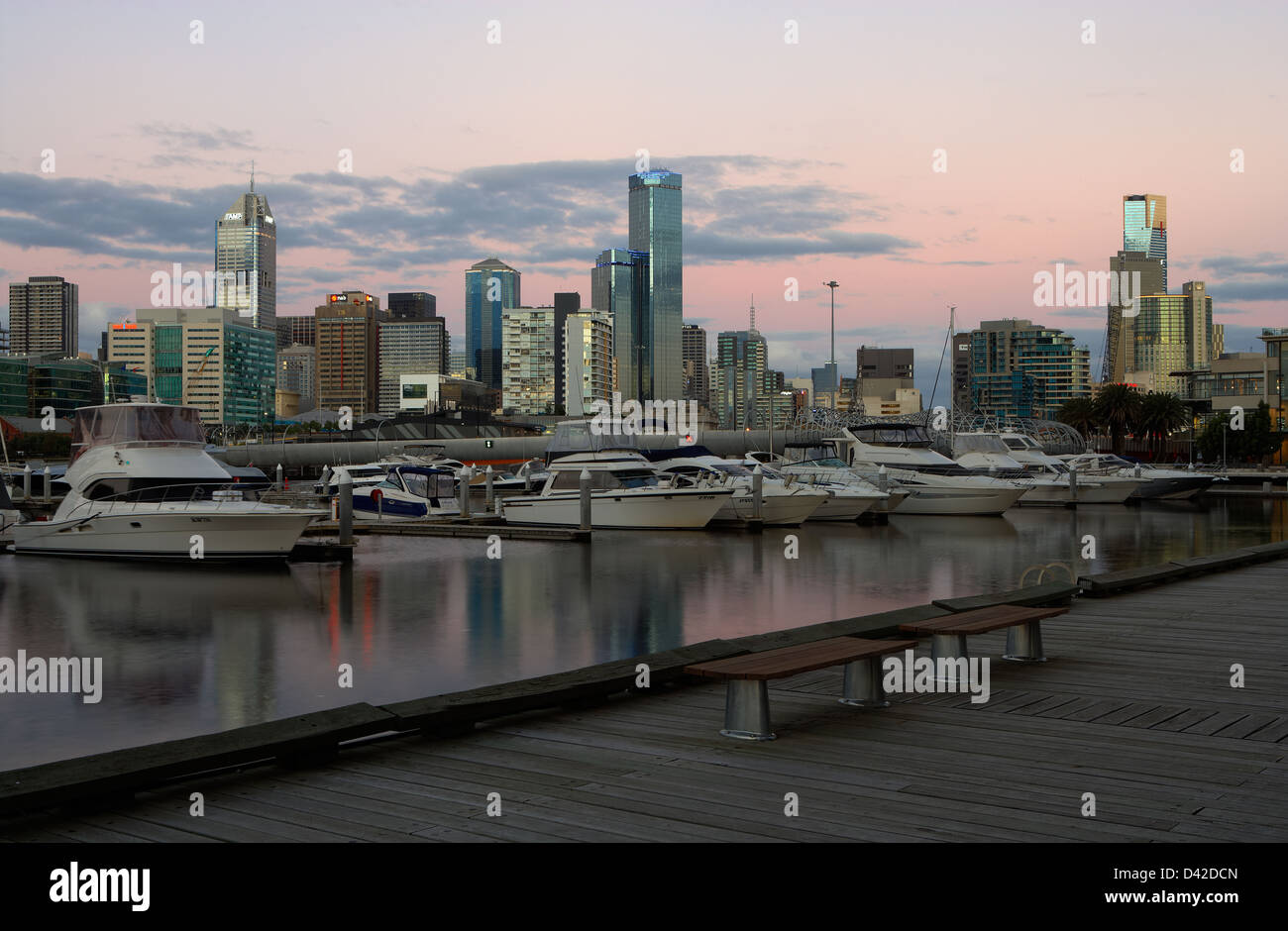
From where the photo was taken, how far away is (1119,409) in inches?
3637

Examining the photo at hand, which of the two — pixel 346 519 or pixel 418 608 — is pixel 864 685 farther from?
pixel 346 519

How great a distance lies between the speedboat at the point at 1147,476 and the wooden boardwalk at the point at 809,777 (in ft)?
160

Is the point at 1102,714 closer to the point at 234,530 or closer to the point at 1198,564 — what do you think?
the point at 1198,564

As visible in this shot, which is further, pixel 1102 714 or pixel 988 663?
pixel 988 663

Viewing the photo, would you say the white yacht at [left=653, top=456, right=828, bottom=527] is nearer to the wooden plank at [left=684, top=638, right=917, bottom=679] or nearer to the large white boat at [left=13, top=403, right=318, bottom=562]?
the large white boat at [left=13, top=403, right=318, bottom=562]

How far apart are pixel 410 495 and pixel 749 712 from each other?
31.8 metres

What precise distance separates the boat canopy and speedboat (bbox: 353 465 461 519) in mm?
10148

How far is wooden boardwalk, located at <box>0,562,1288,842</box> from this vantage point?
5.36 meters

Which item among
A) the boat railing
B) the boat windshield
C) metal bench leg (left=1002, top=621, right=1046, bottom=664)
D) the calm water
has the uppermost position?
the boat windshield

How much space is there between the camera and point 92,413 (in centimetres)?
2784

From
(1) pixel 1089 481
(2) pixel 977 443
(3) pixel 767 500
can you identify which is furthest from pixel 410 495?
(1) pixel 1089 481

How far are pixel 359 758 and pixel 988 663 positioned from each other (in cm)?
555

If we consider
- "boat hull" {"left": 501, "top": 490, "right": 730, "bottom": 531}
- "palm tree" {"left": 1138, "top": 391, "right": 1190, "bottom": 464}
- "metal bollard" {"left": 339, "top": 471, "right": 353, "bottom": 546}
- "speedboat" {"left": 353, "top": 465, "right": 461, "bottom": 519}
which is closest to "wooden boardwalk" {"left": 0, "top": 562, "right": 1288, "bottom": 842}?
"metal bollard" {"left": 339, "top": 471, "right": 353, "bottom": 546}
